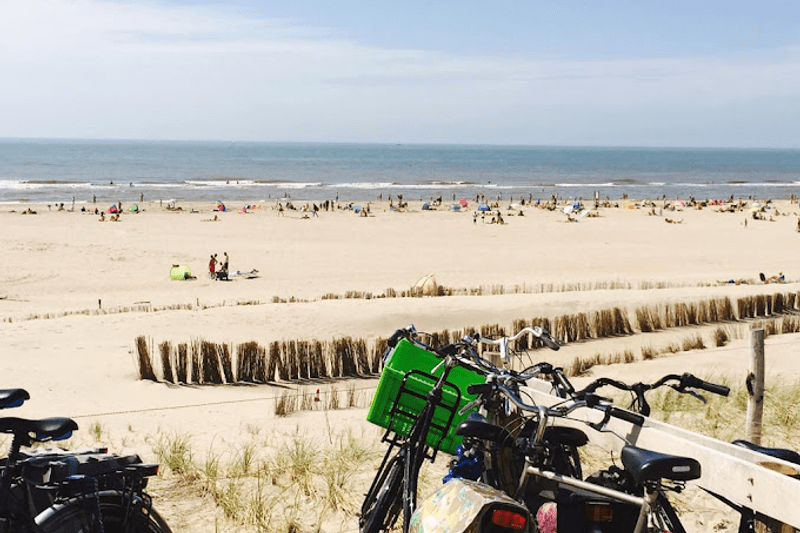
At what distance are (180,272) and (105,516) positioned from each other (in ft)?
68.7

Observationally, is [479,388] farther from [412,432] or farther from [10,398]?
[10,398]

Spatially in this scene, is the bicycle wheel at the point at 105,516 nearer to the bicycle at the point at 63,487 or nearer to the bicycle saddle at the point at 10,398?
the bicycle at the point at 63,487

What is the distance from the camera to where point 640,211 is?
47.2 metres

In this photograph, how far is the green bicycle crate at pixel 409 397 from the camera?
15.0 ft

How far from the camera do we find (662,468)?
3115 millimetres

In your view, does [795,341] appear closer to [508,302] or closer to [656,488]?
[508,302]

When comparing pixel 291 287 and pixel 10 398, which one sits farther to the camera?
pixel 291 287

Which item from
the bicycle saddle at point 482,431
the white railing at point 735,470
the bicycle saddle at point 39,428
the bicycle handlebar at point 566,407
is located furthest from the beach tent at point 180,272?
the bicycle saddle at point 482,431

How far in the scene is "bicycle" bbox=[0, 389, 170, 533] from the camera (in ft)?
11.2

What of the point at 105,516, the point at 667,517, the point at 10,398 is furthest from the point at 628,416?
the point at 10,398

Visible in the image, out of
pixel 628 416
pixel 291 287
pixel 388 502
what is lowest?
pixel 291 287

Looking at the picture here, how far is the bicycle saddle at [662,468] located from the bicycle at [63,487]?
202 cm

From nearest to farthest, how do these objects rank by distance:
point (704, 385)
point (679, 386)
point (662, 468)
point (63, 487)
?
point (662, 468) < point (63, 487) < point (704, 385) < point (679, 386)

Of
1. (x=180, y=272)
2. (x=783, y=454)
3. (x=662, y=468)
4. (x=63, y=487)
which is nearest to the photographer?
(x=662, y=468)
